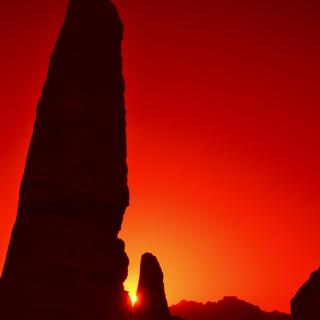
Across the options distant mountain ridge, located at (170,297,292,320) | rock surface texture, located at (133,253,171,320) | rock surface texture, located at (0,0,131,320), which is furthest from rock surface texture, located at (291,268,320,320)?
distant mountain ridge, located at (170,297,292,320)

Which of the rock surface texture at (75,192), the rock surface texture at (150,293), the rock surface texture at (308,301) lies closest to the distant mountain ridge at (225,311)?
the rock surface texture at (150,293)

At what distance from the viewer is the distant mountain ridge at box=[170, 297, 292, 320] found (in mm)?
76688

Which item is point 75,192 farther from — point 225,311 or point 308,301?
point 225,311

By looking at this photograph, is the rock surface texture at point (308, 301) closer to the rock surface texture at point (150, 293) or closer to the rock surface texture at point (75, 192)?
the rock surface texture at point (150, 293)

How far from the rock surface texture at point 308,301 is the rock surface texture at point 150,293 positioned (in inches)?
448

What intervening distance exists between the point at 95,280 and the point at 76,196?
Answer: 8.53 ft

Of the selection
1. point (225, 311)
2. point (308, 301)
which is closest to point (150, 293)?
point (308, 301)

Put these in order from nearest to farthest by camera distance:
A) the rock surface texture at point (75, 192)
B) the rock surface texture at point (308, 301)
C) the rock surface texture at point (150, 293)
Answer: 1. the rock surface texture at point (75, 192)
2. the rock surface texture at point (308, 301)
3. the rock surface texture at point (150, 293)

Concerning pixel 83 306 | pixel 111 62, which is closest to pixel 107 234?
pixel 83 306

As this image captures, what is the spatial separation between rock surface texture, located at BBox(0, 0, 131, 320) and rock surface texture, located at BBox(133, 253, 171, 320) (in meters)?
20.2

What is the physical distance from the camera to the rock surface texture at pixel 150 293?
106ft

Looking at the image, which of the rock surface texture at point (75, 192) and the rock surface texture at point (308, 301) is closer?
the rock surface texture at point (75, 192)

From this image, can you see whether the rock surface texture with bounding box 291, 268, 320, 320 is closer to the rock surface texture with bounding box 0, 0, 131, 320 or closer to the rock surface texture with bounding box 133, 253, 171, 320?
the rock surface texture with bounding box 133, 253, 171, 320

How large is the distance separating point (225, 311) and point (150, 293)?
169ft
